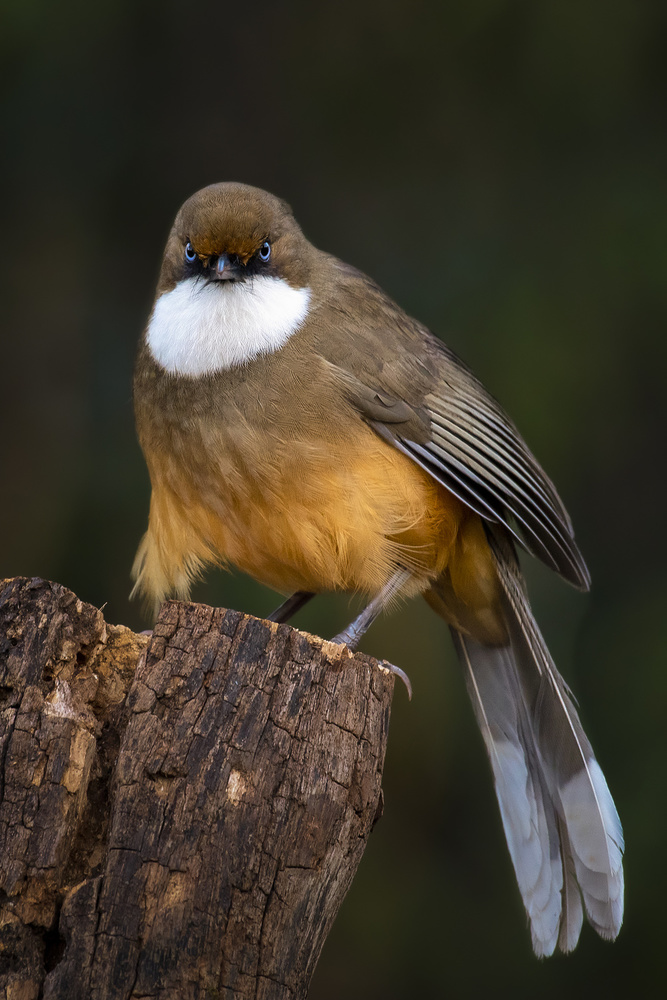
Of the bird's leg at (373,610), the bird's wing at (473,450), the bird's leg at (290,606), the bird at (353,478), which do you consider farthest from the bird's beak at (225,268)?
the bird's leg at (290,606)

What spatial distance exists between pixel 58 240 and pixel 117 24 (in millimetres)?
1156

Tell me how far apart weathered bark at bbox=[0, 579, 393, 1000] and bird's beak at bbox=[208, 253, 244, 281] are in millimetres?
1395

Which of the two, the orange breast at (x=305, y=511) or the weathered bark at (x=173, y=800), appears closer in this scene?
the weathered bark at (x=173, y=800)

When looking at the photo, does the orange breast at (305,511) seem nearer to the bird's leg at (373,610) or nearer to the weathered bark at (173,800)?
the bird's leg at (373,610)

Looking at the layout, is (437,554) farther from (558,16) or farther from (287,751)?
(558,16)

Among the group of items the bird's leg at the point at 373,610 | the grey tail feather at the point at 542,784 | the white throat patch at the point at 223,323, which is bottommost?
the grey tail feather at the point at 542,784

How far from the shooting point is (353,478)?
3.53 m

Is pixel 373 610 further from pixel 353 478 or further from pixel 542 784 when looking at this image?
pixel 542 784

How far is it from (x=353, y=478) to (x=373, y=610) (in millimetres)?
472

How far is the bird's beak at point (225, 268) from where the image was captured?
3.63 meters

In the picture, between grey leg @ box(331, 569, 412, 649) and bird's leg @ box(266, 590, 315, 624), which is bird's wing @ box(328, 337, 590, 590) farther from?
bird's leg @ box(266, 590, 315, 624)

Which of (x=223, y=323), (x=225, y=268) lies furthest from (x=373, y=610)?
(x=225, y=268)

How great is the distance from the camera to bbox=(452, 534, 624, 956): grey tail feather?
3.60 metres

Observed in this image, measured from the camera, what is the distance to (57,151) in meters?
5.77
